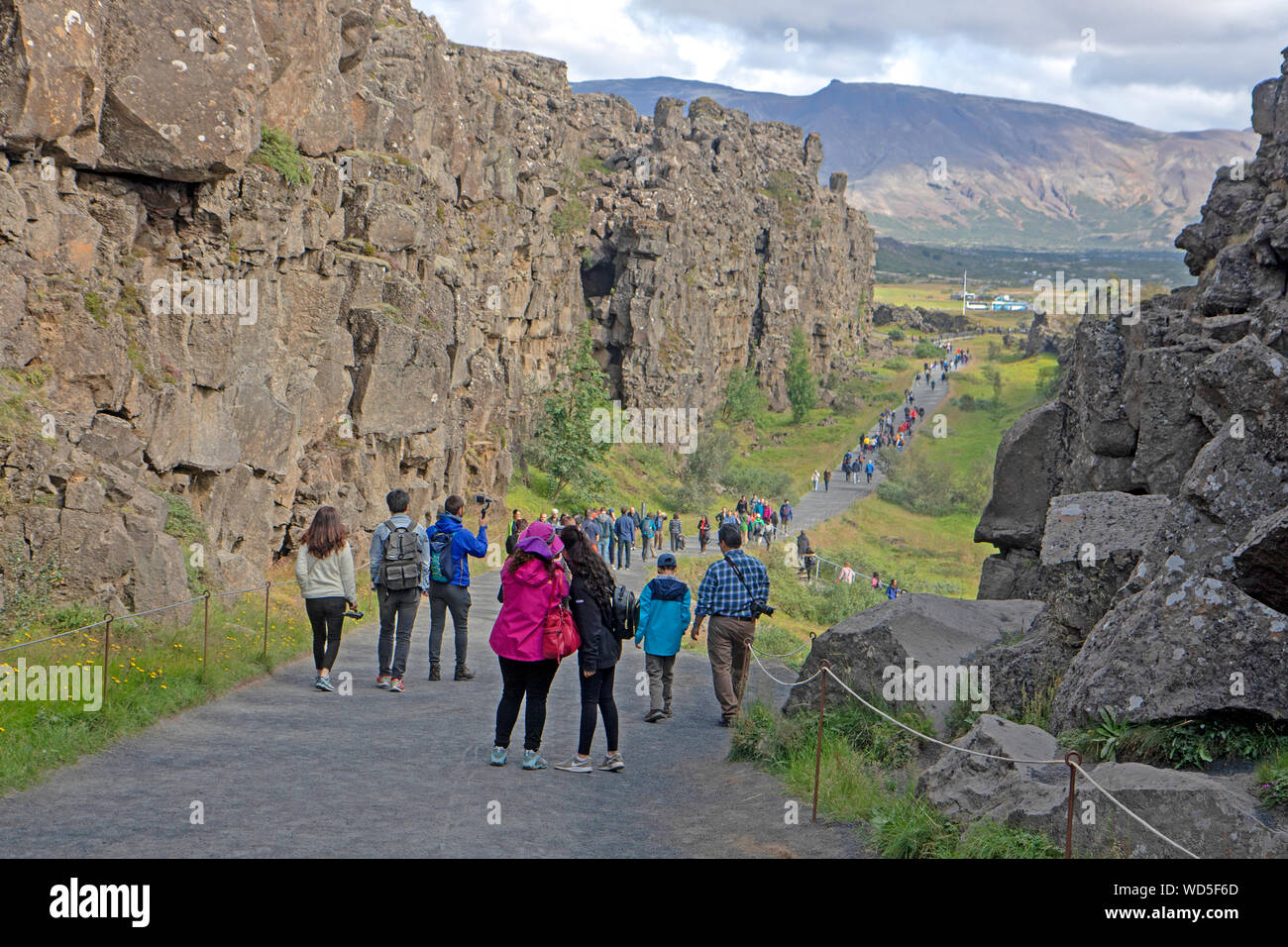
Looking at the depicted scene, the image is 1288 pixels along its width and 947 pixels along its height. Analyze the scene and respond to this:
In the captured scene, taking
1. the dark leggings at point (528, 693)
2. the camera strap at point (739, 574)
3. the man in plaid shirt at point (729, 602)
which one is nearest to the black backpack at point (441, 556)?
the man in plaid shirt at point (729, 602)

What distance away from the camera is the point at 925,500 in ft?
209

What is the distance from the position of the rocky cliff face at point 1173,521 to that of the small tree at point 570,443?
33.6 metres

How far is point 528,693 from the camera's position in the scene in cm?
1024

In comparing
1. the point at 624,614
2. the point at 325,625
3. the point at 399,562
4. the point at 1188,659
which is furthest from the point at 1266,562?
the point at 325,625

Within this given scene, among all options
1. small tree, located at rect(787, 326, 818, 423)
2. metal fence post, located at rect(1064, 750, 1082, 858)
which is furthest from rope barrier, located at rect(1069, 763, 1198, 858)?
small tree, located at rect(787, 326, 818, 423)

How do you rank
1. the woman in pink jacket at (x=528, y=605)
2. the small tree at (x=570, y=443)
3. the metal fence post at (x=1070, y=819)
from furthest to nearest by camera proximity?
1. the small tree at (x=570, y=443)
2. the woman in pink jacket at (x=528, y=605)
3. the metal fence post at (x=1070, y=819)

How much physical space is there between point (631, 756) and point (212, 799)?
4179mm

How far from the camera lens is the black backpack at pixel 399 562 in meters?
13.9

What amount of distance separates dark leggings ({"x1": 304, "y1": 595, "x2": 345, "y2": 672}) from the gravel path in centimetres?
41

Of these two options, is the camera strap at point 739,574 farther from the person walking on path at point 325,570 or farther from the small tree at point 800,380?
the small tree at point 800,380

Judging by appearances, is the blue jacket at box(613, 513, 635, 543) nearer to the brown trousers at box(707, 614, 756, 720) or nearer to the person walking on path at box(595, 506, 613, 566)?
the person walking on path at box(595, 506, 613, 566)

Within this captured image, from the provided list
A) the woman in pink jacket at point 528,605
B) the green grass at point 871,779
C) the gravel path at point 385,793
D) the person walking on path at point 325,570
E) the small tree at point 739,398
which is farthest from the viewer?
the small tree at point 739,398
